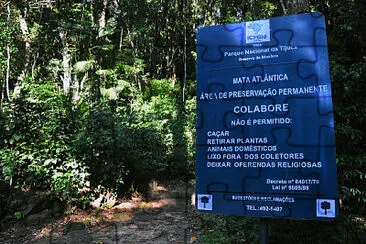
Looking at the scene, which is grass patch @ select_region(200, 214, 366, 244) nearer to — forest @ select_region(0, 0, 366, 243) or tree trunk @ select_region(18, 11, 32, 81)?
forest @ select_region(0, 0, 366, 243)

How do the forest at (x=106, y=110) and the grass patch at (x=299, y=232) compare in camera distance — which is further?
the forest at (x=106, y=110)

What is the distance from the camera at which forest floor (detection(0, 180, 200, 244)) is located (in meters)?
4.48

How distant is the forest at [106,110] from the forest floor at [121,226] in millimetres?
254

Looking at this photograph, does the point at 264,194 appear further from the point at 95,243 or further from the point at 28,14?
the point at 28,14

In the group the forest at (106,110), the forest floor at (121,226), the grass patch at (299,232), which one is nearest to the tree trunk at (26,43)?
the forest at (106,110)

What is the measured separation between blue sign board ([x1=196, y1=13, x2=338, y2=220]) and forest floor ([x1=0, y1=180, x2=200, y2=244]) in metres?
2.42

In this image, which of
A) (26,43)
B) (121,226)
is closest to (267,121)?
(121,226)

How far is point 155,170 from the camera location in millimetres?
6996

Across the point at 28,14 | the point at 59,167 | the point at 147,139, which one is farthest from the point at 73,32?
the point at 59,167

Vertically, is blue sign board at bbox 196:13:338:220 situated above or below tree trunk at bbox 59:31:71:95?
below

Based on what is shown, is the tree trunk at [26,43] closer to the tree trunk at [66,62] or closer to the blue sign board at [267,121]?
the tree trunk at [66,62]

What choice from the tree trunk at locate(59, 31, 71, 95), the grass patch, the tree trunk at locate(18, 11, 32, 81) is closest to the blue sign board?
the grass patch

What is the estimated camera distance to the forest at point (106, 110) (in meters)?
3.83

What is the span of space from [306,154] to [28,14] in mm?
10113
